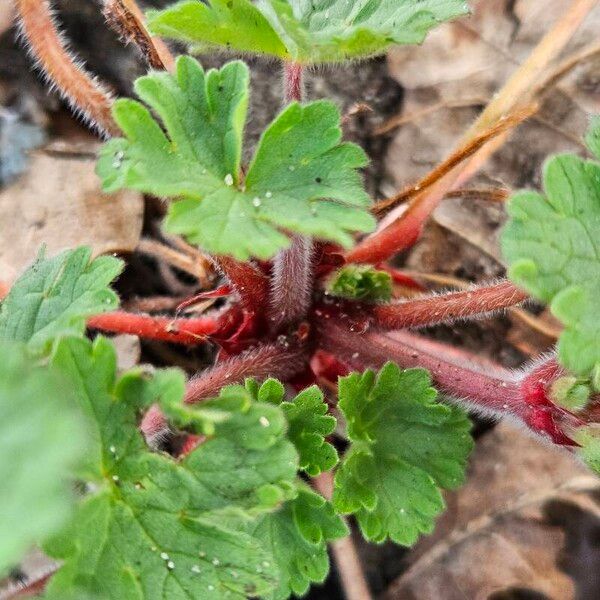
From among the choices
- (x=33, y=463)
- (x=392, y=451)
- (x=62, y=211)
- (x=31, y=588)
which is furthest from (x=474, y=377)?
(x=62, y=211)

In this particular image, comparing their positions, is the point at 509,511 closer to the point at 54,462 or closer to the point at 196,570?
the point at 196,570

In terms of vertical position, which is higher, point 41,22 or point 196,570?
point 41,22

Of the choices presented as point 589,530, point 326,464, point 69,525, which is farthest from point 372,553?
point 69,525

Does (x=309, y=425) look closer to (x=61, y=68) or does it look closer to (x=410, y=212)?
(x=410, y=212)

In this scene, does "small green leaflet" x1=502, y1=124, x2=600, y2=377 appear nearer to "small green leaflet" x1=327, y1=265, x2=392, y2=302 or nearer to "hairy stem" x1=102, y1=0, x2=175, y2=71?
"small green leaflet" x1=327, y1=265, x2=392, y2=302

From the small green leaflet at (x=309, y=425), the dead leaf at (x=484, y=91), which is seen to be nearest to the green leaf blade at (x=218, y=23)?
the small green leaflet at (x=309, y=425)

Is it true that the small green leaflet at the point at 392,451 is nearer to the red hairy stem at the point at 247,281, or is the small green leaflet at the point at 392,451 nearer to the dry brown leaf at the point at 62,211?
the red hairy stem at the point at 247,281

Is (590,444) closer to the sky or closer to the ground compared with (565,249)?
closer to the ground
